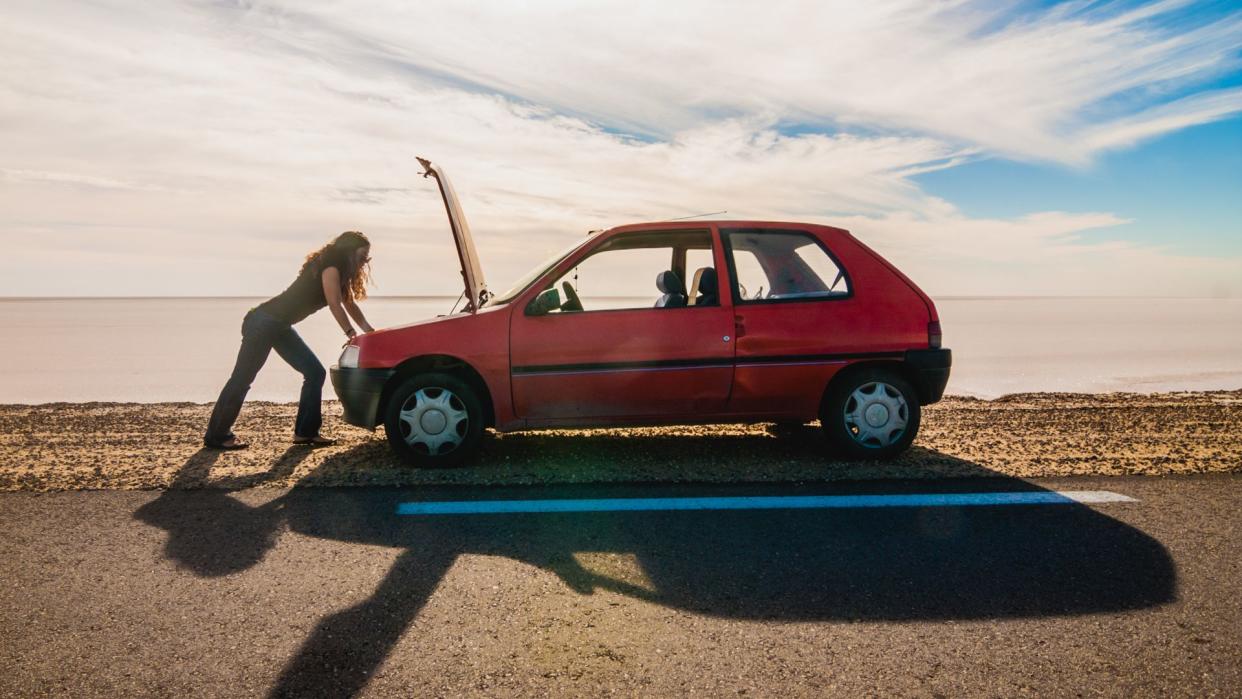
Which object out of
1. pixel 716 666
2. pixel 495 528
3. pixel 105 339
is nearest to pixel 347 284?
pixel 495 528

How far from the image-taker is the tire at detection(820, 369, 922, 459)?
541cm

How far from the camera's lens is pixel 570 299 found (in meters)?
5.65

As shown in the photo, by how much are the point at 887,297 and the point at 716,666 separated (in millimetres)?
3706

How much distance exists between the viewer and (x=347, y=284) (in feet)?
20.1

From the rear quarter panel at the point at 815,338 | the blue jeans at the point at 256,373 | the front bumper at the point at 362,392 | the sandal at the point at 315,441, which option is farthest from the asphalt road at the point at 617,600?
the sandal at the point at 315,441

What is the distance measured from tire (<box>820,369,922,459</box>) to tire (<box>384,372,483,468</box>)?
2.47 metres

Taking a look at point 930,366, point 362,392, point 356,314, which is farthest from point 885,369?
point 356,314

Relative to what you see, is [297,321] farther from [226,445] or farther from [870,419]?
[870,419]

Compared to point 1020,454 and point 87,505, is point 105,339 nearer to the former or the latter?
point 87,505

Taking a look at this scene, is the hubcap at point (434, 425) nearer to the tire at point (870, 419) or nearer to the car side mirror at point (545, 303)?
the car side mirror at point (545, 303)

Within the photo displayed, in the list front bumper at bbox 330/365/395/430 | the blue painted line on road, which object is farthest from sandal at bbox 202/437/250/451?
the blue painted line on road

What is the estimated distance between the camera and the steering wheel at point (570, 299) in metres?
5.61

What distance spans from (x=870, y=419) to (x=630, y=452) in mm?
1718

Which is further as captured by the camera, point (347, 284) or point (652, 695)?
point (347, 284)
